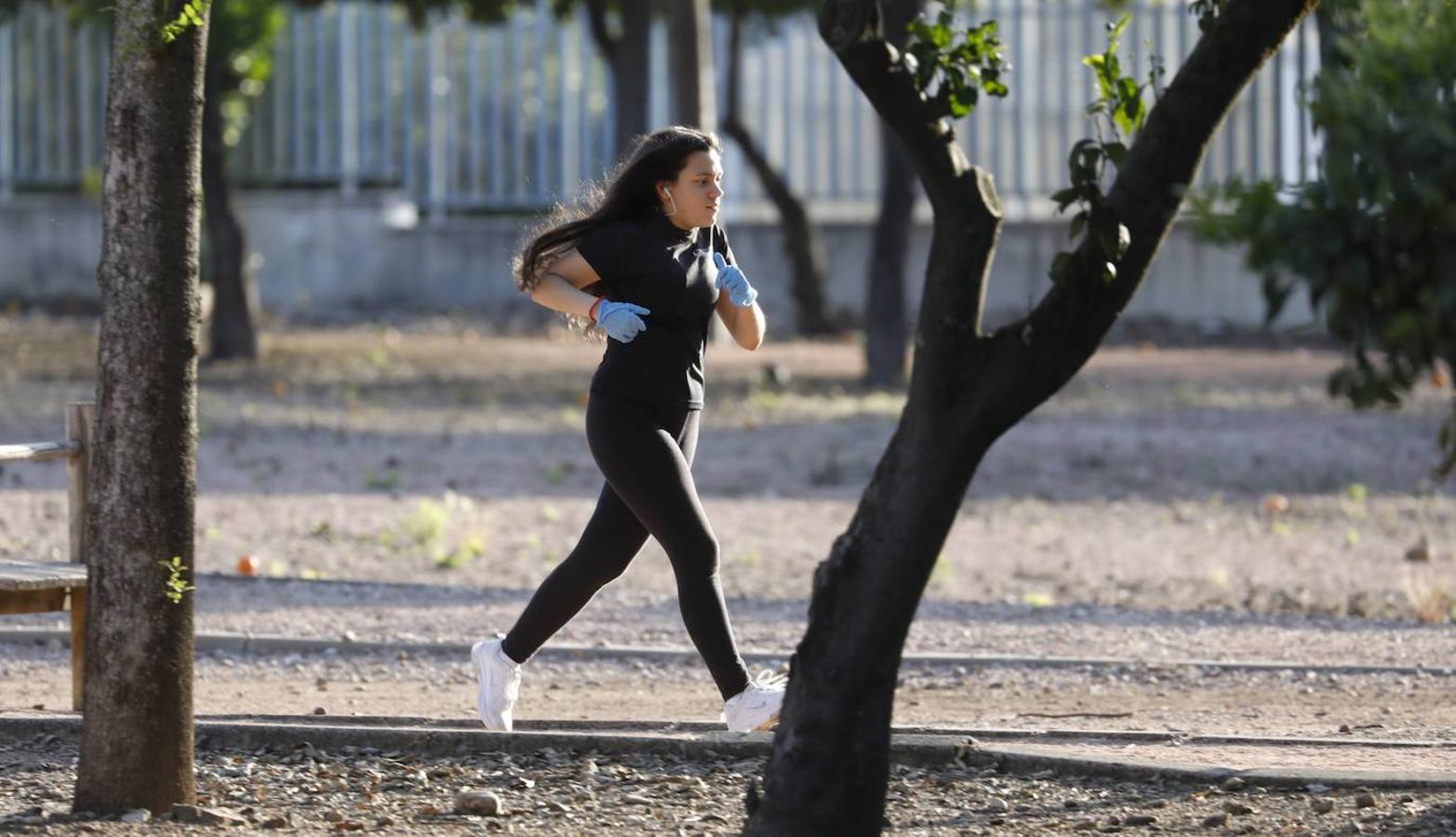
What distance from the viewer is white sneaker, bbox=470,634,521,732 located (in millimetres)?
5895

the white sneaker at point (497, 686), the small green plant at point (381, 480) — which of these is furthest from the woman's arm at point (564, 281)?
the small green plant at point (381, 480)

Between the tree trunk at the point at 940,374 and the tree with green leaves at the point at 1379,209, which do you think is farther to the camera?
the tree trunk at the point at 940,374

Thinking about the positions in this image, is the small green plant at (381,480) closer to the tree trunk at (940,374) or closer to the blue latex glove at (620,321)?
the blue latex glove at (620,321)

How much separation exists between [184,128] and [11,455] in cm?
185

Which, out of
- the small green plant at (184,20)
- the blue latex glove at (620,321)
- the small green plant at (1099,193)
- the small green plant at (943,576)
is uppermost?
the small green plant at (184,20)

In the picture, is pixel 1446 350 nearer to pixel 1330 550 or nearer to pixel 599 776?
pixel 599 776

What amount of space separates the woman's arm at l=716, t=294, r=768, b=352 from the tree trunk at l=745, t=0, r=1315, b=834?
141 cm

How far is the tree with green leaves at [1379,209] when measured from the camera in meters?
3.46

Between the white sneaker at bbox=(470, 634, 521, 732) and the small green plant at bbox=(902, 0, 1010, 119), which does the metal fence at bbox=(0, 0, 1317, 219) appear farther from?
the small green plant at bbox=(902, 0, 1010, 119)

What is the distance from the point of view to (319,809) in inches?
210

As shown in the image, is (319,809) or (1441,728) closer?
(319,809)

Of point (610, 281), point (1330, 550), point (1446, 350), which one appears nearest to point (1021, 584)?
point (1330, 550)

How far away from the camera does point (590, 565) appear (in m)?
5.91

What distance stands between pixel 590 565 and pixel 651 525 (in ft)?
1.07
